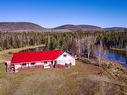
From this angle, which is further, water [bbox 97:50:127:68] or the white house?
water [bbox 97:50:127:68]

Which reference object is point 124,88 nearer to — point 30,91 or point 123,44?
point 30,91

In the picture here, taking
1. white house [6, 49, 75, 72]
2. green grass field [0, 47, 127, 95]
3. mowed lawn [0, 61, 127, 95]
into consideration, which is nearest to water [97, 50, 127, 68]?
white house [6, 49, 75, 72]

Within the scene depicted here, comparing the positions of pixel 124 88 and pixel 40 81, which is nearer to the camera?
pixel 124 88

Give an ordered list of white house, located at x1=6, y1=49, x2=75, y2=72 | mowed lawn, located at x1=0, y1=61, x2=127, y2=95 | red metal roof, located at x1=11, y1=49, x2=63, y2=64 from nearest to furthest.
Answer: mowed lawn, located at x1=0, y1=61, x2=127, y2=95
white house, located at x1=6, y1=49, x2=75, y2=72
red metal roof, located at x1=11, y1=49, x2=63, y2=64

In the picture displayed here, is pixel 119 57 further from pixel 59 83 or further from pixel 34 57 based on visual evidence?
pixel 59 83

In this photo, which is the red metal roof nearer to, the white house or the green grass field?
the white house

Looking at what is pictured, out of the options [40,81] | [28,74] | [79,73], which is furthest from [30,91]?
[79,73]
